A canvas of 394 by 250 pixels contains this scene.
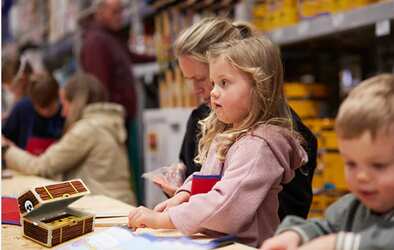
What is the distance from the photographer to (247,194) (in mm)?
1124

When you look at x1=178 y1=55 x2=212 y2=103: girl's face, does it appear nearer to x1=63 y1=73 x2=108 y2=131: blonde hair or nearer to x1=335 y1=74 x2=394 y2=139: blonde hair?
x1=335 y1=74 x2=394 y2=139: blonde hair

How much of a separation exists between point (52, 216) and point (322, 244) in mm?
677

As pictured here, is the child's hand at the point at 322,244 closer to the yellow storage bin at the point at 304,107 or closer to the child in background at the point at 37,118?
the yellow storage bin at the point at 304,107

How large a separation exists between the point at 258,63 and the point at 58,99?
189 centimetres

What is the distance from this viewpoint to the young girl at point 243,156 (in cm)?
112

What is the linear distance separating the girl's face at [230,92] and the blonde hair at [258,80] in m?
0.01

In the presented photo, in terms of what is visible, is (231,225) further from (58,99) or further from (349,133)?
(58,99)

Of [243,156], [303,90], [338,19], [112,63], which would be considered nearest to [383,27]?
[338,19]

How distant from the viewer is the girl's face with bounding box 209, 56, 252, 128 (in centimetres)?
123

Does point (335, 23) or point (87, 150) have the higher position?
point (335, 23)

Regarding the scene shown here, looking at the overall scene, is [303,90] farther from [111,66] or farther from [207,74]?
[111,66]

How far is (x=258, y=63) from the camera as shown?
48.9 inches

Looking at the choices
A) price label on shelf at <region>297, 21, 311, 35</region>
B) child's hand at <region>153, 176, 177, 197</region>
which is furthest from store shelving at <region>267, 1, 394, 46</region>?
child's hand at <region>153, 176, 177, 197</region>

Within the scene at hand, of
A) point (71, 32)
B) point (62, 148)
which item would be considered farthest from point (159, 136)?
point (71, 32)
